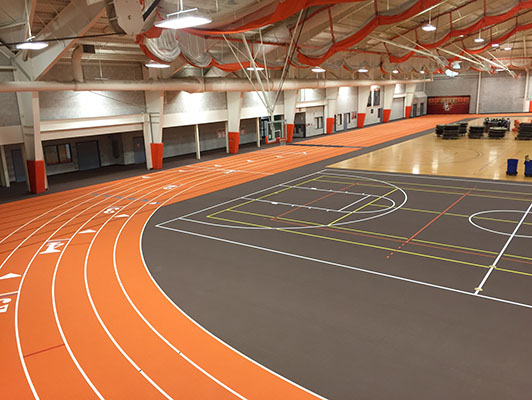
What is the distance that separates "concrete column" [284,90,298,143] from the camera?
38.4 m

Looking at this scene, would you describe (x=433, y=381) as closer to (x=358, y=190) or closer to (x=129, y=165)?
(x=358, y=190)

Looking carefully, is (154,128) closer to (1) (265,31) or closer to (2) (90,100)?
(2) (90,100)

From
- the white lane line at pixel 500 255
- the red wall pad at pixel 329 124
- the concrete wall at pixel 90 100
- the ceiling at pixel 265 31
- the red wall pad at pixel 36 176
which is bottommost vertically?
the white lane line at pixel 500 255

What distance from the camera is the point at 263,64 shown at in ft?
84.1

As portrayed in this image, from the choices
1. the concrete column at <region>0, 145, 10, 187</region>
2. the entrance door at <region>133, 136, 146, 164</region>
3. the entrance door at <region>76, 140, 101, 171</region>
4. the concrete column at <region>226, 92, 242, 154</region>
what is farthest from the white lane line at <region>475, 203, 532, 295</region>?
the entrance door at <region>76, 140, 101, 171</region>

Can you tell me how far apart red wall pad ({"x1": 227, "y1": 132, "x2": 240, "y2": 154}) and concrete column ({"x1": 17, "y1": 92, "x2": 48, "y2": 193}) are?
47.5ft

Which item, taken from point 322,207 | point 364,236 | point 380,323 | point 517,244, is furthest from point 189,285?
point 517,244

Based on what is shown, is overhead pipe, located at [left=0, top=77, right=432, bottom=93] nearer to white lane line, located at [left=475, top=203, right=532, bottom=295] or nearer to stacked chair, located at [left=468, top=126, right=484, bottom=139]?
stacked chair, located at [left=468, top=126, right=484, bottom=139]

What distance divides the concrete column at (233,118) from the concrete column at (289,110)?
7152 millimetres

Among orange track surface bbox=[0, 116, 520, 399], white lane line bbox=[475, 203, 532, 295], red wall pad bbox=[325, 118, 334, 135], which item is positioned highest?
red wall pad bbox=[325, 118, 334, 135]

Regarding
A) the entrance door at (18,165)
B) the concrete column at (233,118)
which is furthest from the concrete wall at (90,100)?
the concrete column at (233,118)

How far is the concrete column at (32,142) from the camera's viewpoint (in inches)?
834

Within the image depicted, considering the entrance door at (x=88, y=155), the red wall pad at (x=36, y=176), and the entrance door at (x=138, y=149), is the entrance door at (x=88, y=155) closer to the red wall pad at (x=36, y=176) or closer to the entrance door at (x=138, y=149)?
the entrance door at (x=138, y=149)

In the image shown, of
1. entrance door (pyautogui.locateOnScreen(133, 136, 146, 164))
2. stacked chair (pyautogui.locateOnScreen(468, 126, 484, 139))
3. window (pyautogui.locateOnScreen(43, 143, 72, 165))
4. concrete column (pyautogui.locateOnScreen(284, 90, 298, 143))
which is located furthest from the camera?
concrete column (pyautogui.locateOnScreen(284, 90, 298, 143))
